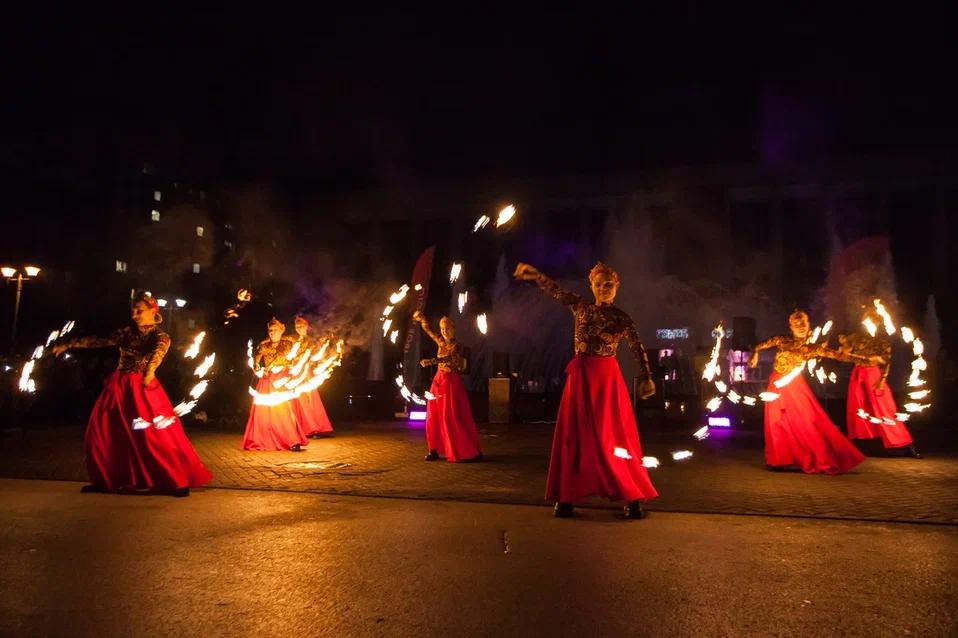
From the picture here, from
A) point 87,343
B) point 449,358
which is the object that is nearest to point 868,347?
point 449,358

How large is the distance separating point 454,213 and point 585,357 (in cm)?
3359

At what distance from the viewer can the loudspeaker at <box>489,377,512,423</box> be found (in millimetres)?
18453

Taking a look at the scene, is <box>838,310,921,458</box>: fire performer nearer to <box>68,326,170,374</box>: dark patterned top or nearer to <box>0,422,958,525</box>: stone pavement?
<box>0,422,958,525</box>: stone pavement

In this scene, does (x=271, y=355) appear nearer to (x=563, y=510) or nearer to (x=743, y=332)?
(x=563, y=510)

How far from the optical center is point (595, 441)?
6258 mm

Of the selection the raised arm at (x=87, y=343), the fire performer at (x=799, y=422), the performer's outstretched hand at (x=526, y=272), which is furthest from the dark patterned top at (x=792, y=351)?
the raised arm at (x=87, y=343)

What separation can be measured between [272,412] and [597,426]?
22.1 feet

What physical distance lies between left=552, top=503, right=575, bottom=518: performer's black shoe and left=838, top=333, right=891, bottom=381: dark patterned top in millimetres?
6154

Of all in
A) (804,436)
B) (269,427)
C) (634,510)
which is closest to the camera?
(634,510)

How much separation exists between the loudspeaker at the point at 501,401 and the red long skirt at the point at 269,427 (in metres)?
7.59

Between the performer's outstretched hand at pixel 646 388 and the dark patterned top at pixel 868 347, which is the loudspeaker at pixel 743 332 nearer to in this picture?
the dark patterned top at pixel 868 347

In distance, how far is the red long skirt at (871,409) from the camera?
11070 mm

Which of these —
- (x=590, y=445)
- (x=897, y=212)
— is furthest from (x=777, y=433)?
(x=897, y=212)

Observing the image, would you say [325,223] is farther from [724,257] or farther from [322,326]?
[724,257]
